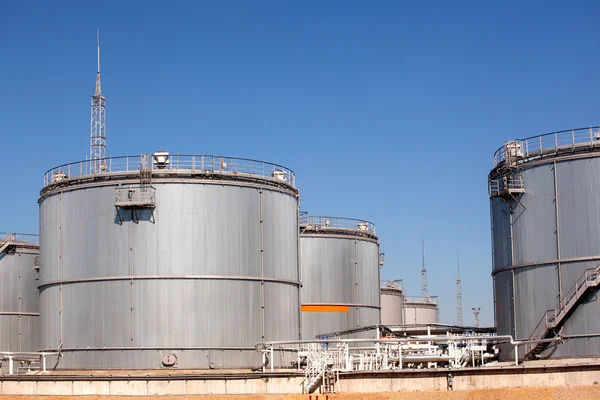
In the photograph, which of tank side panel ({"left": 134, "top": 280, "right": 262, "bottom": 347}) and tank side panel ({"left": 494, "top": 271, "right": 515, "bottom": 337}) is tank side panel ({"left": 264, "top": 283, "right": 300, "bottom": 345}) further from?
tank side panel ({"left": 494, "top": 271, "right": 515, "bottom": 337})

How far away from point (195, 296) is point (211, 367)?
3.43 meters

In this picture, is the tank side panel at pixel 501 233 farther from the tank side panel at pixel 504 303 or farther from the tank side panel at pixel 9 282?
the tank side panel at pixel 9 282

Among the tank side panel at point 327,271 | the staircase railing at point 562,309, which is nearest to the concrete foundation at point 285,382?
the staircase railing at point 562,309

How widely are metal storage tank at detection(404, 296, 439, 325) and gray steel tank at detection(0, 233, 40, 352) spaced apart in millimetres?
47752

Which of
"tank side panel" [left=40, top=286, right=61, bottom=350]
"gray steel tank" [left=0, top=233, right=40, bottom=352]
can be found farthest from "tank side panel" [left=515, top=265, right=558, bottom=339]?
"gray steel tank" [left=0, top=233, right=40, bottom=352]

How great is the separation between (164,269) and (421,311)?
6249cm

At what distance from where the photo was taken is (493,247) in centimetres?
5059

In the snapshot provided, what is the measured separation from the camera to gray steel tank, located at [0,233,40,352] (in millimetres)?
60906

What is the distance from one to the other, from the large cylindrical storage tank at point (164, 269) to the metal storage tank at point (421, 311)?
180ft

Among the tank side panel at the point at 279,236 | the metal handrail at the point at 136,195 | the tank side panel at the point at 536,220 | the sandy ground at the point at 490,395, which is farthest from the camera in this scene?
the tank side panel at the point at 279,236

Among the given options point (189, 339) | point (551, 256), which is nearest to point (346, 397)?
point (189, 339)

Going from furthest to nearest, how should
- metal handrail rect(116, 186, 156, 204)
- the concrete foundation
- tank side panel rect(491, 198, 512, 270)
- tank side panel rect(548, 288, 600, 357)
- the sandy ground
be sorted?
tank side panel rect(491, 198, 512, 270)
metal handrail rect(116, 186, 156, 204)
tank side panel rect(548, 288, 600, 357)
the concrete foundation
the sandy ground

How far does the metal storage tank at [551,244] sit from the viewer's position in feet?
145

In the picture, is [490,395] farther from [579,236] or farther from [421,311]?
[421,311]
